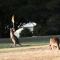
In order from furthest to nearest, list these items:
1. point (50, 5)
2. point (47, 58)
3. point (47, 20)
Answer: point (47, 58)
point (47, 20)
point (50, 5)

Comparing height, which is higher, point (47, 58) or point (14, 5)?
point (14, 5)

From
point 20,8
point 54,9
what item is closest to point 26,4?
point 20,8

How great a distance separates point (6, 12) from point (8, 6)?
24.6 inches

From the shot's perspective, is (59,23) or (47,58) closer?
(59,23)

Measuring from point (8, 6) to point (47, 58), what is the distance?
176 inches

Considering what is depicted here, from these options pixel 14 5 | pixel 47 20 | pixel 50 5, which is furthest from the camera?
pixel 47 20

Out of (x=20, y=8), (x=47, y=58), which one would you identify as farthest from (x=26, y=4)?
(x=47, y=58)

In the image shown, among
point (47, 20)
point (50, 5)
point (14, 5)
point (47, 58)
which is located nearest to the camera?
point (50, 5)

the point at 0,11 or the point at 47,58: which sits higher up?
the point at 0,11

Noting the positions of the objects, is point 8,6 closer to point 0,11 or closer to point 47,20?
point 0,11

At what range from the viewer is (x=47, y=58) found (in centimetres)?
1391

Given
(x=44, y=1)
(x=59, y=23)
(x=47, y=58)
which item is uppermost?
(x=44, y=1)

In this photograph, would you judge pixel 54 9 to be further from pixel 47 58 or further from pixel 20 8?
pixel 47 58

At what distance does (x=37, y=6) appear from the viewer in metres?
10.0
